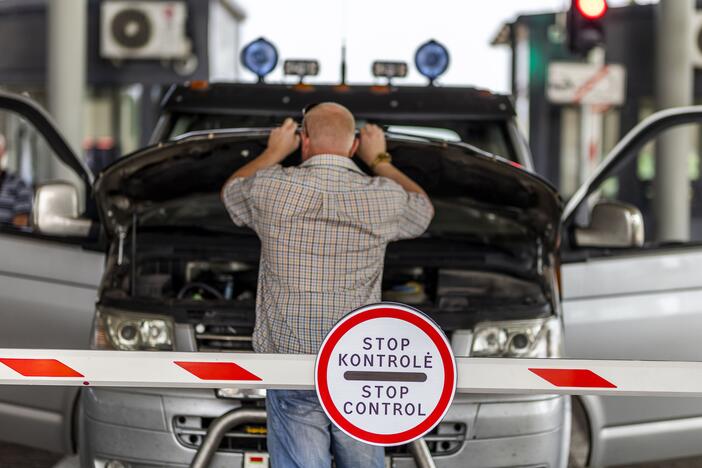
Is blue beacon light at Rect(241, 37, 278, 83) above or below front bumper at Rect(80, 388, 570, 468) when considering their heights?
above

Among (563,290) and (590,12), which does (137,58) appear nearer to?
(590,12)

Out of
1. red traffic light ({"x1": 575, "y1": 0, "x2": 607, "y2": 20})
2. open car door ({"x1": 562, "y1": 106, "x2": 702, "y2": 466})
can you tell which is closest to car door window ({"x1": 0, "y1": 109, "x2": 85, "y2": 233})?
open car door ({"x1": 562, "y1": 106, "x2": 702, "y2": 466})

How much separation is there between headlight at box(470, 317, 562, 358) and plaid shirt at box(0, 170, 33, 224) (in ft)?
14.3

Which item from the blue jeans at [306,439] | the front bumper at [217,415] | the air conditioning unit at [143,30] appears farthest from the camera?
the air conditioning unit at [143,30]

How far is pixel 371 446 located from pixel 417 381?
480 mm

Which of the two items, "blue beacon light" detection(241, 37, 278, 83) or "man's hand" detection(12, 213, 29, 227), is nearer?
"blue beacon light" detection(241, 37, 278, 83)

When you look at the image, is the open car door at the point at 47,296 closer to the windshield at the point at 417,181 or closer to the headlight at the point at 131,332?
the windshield at the point at 417,181

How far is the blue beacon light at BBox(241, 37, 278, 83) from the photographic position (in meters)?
7.04

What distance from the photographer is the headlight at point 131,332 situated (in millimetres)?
4664

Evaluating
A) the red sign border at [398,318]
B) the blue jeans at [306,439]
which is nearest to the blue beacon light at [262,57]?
the blue jeans at [306,439]

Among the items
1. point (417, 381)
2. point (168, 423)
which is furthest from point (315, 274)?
point (168, 423)

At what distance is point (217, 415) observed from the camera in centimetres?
450

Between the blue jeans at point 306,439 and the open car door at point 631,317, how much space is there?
1479 millimetres

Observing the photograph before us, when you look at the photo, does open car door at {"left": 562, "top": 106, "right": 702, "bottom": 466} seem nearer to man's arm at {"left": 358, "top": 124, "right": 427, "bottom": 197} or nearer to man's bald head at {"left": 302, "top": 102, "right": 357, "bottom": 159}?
man's arm at {"left": 358, "top": 124, "right": 427, "bottom": 197}
